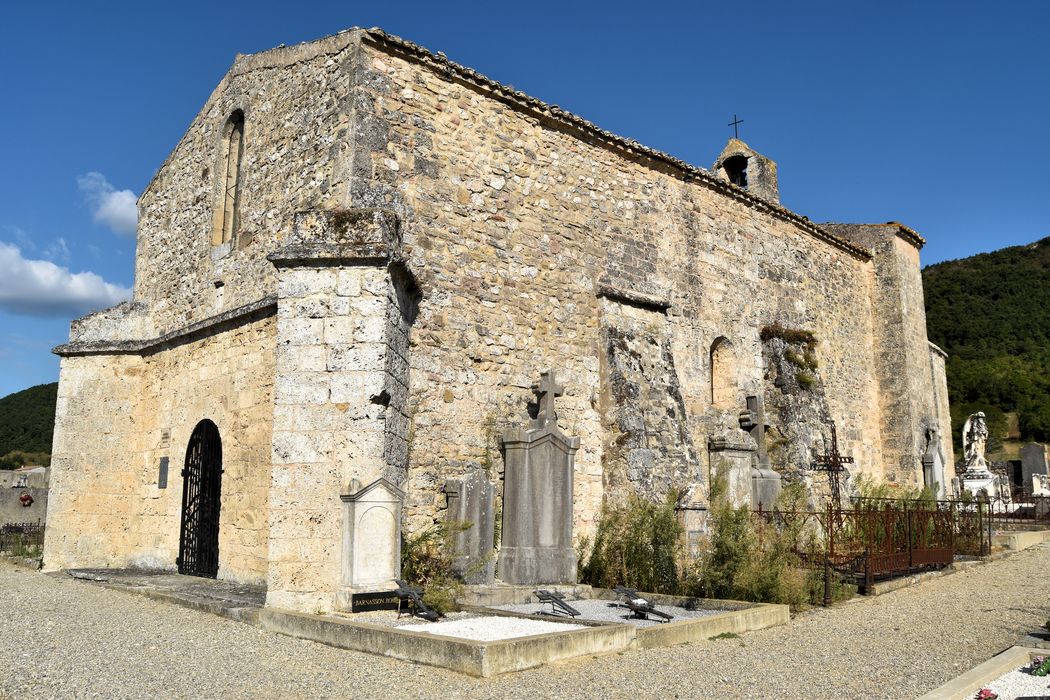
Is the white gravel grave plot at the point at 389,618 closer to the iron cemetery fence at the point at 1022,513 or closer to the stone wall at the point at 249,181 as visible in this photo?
the stone wall at the point at 249,181

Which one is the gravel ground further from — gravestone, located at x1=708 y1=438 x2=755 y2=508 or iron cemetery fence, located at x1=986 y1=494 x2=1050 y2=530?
iron cemetery fence, located at x1=986 y1=494 x2=1050 y2=530

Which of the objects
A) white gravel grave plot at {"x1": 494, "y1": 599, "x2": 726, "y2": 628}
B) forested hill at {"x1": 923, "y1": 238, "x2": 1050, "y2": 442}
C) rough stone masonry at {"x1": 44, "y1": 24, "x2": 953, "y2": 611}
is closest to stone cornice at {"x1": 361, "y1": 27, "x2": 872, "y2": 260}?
rough stone masonry at {"x1": 44, "y1": 24, "x2": 953, "y2": 611}

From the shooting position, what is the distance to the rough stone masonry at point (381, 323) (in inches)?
289

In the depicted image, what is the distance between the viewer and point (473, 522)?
9398 millimetres

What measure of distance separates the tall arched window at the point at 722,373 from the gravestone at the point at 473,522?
668cm

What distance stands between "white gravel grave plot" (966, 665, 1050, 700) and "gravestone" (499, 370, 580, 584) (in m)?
4.93

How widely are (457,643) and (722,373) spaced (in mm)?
10552

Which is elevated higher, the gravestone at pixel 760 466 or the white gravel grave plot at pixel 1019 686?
the gravestone at pixel 760 466

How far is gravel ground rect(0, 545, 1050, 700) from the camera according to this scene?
5016mm

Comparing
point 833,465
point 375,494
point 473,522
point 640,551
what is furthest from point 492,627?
point 833,465

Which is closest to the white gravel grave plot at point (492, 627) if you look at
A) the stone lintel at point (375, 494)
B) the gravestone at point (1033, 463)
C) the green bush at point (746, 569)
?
the stone lintel at point (375, 494)

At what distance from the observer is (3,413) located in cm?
4212

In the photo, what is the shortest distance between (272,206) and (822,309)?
12.2 m

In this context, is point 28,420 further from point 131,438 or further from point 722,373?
point 722,373
